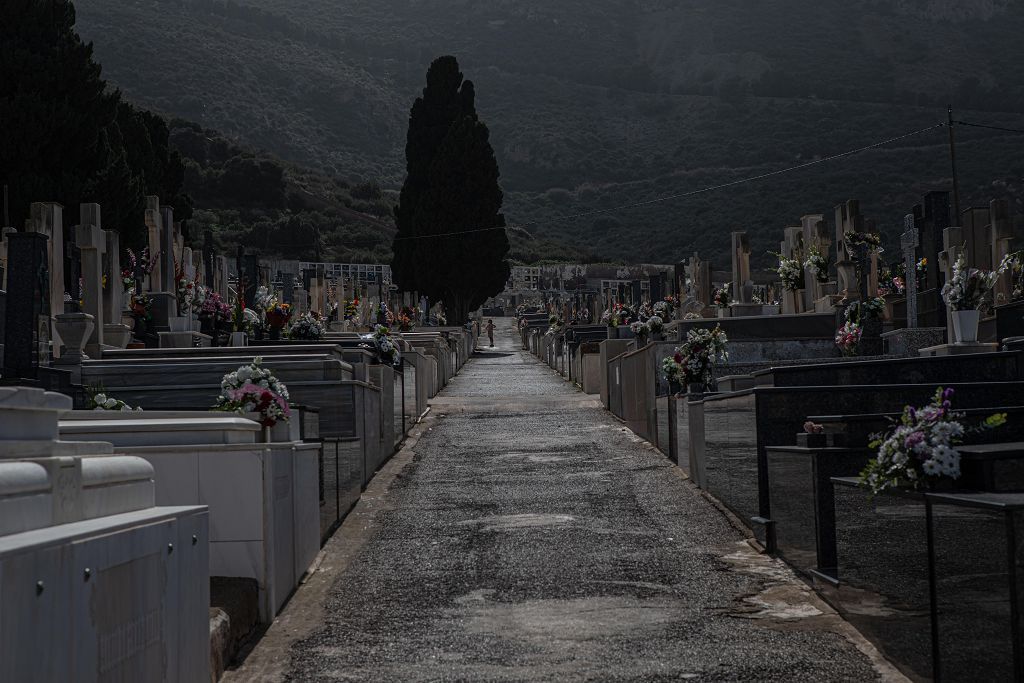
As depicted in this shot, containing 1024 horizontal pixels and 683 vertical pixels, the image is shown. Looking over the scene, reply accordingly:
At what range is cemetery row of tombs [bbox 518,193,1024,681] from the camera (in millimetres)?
6938

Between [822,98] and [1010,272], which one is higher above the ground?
[822,98]

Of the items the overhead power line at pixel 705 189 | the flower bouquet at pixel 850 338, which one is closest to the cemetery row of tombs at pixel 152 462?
the flower bouquet at pixel 850 338

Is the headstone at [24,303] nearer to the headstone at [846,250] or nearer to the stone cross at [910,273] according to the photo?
the stone cross at [910,273]

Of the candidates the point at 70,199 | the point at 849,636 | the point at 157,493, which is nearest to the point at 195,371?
the point at 157,493

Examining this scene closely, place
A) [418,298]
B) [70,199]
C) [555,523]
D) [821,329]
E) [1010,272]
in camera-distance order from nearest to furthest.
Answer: [555,523] < [821,329] < [1010,272] < [70,199] < [418,298]

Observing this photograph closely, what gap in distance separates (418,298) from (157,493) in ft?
226

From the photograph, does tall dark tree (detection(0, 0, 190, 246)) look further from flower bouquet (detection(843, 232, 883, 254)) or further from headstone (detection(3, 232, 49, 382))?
headstone (detection(3, 232, 49, 382))

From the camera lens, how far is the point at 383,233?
137250 mm

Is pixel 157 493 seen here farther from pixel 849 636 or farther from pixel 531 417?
pixel 531 417

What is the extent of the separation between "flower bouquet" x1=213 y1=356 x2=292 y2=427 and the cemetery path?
4.52 ft

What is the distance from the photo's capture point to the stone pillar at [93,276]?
19.2 metres

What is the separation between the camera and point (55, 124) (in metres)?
36.4

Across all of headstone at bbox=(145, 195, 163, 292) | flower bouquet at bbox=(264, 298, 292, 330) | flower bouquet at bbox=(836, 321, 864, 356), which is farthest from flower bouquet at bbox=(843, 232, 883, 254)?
headstone at bbox=(145, 195, 163, 292)

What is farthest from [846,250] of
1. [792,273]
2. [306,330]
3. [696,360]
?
[306,330]
